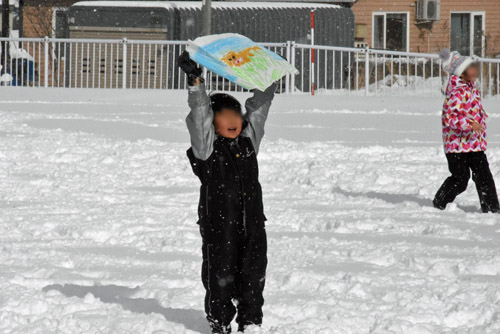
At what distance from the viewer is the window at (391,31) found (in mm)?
25734

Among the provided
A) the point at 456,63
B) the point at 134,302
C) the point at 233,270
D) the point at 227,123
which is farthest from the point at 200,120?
the point at 456,63

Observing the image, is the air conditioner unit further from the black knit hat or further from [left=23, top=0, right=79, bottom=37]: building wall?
the black knit hat

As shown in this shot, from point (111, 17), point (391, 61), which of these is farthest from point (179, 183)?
point (111, 17)

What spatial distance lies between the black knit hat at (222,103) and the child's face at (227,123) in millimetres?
19

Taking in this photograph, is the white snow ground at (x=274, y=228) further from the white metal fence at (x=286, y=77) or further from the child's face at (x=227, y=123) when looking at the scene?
the white metal fence at (x=286, y=77)

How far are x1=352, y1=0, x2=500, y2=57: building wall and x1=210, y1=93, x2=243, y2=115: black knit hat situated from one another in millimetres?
21963

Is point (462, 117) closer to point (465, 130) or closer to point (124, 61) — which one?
point (465, 130)

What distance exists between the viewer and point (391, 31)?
2616 centimetres

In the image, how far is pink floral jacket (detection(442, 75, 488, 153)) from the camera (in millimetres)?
7523

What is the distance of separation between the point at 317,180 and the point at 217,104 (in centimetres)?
568

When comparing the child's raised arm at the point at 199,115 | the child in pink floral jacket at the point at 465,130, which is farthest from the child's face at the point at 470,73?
the child's raised arm at the point at 199,115

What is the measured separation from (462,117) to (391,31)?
62.8 feet

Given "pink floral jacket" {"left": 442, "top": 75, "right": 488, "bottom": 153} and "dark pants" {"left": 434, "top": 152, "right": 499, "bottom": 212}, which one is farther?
"dark pants" {"left": 434, "top": 152, "right": 499, "bottom": 212}

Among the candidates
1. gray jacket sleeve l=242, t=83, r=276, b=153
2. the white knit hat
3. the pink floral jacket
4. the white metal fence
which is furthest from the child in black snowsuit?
the white metal fence
